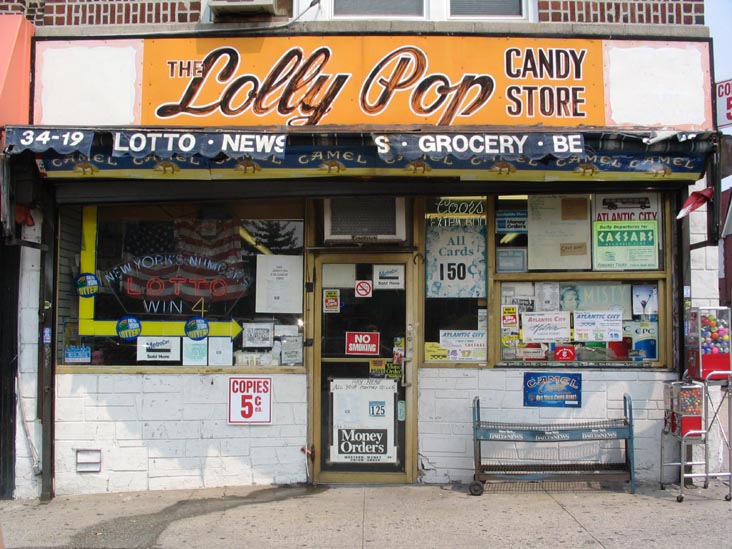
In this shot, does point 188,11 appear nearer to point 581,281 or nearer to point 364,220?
point 364,220

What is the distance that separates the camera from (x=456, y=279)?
21.6 ft

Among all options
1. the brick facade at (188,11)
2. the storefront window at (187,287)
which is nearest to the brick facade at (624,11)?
the brick facade at (188,11)

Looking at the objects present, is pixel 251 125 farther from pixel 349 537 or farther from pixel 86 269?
pixel 349 537

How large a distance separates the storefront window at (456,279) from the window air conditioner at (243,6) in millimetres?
2478

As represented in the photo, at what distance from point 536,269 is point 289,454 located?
3070 mm

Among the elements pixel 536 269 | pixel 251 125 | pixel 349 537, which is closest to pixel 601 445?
pixel 536 269

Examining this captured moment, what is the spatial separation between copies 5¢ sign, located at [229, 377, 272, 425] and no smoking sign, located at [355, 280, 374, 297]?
1.29 meters

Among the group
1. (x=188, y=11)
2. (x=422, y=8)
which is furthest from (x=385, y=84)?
(x=188, y=11)

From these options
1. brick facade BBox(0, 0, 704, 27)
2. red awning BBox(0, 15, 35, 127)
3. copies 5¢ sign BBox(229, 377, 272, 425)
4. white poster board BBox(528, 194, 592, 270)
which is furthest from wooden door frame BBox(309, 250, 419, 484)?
red awning BBox(0, 15, 35, 127)

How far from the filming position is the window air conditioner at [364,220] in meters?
6.43

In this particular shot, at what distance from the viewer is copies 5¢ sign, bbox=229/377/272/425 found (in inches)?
253

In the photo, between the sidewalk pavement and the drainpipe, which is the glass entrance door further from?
A: the drainpipe

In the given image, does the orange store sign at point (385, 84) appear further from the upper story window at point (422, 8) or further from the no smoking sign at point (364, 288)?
the no smoking sign at point (364, 288)

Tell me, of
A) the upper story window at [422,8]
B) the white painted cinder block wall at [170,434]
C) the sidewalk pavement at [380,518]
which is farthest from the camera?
the upper story window at [422,8]
